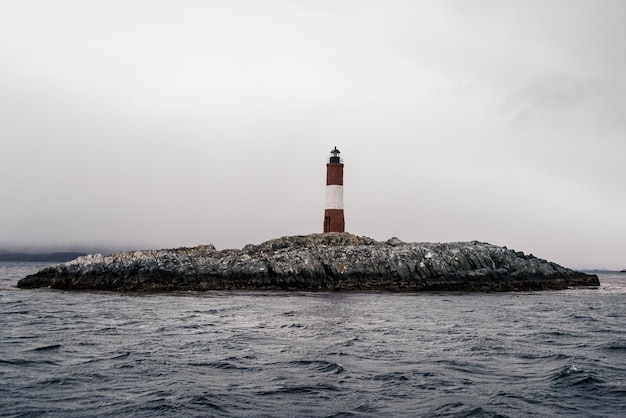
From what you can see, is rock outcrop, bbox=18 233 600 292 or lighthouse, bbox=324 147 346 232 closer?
Answer: rock outcrop, bbox=18 233 600 292

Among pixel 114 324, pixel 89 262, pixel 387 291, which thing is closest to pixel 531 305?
pixel 387 291

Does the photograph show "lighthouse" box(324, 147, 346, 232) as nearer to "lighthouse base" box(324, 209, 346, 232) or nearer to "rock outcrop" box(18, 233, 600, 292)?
"lighthouse base" box(324, 209, 346, 232)

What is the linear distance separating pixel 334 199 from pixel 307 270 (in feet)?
44.9

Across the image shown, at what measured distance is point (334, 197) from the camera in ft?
198

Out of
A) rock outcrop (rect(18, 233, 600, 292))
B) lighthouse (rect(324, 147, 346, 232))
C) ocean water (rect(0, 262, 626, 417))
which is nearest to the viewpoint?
ocean water (rect(0, 262, 626, 417))

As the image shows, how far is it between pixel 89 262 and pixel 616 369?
1676 inches

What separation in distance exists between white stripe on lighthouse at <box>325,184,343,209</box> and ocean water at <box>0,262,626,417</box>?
31727 mm

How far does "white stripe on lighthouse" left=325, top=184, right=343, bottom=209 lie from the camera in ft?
198

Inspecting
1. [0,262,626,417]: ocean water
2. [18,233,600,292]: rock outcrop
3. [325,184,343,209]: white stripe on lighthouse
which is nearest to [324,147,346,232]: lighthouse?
[325,184,343,209]: white stripe on lighthouse

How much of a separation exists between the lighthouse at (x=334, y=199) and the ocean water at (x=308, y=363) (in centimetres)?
3148

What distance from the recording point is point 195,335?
66.8 feet

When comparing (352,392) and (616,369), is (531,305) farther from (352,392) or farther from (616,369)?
(352,392)

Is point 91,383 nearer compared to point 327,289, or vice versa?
point 91,383

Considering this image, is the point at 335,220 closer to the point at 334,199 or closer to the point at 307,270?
the point at 334,199
